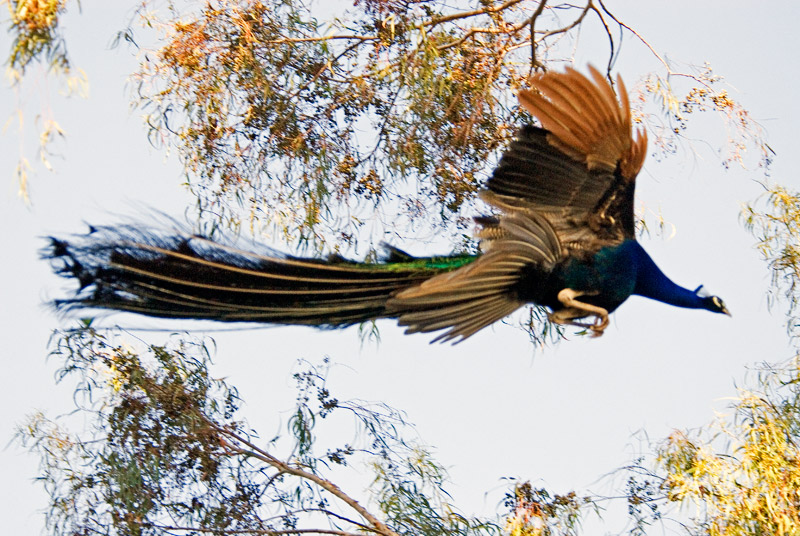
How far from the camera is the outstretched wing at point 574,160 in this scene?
136 inches

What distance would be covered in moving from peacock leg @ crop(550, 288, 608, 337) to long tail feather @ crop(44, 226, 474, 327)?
0.41 m

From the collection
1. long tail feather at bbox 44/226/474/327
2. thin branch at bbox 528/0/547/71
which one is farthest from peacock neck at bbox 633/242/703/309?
thin branch at bbox 528/0/547/71

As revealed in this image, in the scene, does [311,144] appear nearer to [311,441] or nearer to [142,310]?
[311,441]

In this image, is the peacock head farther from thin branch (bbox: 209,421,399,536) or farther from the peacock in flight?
thin branch (bbox: 209,421,399,536)

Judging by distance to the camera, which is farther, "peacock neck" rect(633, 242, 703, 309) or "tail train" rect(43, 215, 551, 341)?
"peacock neck" rect(633, 242, 703, 309)

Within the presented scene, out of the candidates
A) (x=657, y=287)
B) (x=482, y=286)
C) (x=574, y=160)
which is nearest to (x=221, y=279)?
(x=482, y=286)

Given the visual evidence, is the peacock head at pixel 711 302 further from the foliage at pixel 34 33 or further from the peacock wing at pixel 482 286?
the foliage at pixel 34 33

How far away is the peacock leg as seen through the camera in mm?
3760

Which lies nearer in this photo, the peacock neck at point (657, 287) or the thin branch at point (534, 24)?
the peacock neck at point (657, 287)

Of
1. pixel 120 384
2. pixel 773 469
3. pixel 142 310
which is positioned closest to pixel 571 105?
pixel 142 310

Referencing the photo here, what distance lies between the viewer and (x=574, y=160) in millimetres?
3557

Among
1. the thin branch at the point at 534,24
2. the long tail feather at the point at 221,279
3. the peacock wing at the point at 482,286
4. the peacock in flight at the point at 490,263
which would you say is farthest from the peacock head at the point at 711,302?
the thin branch at the point at 534,24

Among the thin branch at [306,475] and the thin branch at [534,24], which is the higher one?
the thin branch at [534,24]

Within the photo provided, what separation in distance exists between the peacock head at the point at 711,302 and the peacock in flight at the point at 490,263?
1.28 ft
